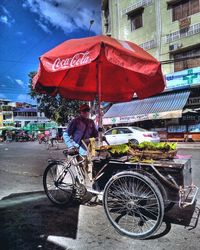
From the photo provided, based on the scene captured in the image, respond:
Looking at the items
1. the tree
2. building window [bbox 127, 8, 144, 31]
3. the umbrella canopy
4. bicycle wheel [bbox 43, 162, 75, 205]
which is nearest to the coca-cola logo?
the umbrella canopy

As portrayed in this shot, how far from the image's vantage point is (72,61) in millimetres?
3871

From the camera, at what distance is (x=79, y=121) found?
5102 mm

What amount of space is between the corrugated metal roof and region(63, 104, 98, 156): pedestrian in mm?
13706

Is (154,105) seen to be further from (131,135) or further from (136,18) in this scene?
(136,18)

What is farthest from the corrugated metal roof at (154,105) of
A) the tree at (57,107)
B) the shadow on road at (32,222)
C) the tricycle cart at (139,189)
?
the tricycle cart at (139,189)

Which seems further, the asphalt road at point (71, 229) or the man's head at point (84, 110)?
the man's head at point (84, 110)

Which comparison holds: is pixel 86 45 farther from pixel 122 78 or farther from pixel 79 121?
pixel 122 78

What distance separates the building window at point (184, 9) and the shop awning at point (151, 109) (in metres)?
5.98

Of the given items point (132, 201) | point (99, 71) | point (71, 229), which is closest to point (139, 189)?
point (132, 201)

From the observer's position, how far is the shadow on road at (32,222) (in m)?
3.36

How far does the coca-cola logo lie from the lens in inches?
149

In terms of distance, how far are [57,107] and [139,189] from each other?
101ft

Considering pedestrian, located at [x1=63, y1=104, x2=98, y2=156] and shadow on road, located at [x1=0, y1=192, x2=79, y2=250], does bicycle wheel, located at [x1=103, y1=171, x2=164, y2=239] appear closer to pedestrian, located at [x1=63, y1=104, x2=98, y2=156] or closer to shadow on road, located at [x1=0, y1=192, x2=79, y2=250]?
shadow on road, located at [x1=0, y1=192, x2=79, y2=250]

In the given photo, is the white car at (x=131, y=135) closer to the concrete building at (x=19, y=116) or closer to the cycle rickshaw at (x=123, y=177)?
the cycle rickshaw at (x=123, y=177)
